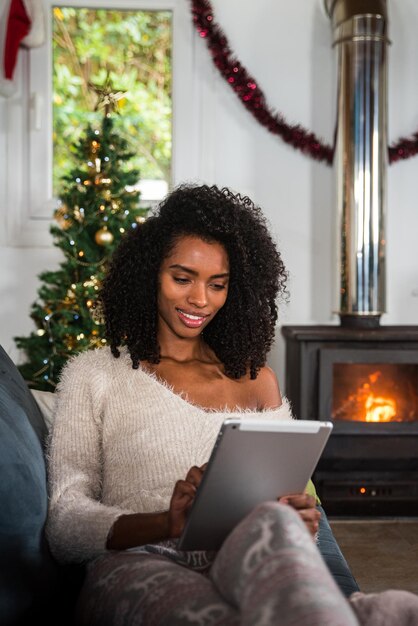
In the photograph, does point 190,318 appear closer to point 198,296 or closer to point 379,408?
point 198,296

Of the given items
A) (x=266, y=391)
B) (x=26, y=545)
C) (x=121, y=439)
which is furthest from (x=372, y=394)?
(x=26, y=545)

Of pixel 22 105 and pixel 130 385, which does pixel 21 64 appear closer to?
pixel 22 105

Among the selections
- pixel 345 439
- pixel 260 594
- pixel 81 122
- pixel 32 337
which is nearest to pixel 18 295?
pixel 32 337

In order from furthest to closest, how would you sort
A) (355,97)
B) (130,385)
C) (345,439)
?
(355,97)
(345,439)
(130,385)

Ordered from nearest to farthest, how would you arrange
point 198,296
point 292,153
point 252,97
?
→ 1. point 198,296
2. point 252,97
3. point 292,153

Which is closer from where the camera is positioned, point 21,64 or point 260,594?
point 260,594

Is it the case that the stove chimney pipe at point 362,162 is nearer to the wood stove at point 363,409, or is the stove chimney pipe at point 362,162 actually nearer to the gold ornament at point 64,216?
the wood stove at point 363,409

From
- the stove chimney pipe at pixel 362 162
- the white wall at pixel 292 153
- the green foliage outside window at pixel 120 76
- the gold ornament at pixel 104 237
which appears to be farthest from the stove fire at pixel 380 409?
the green foliage outside window at pixel 120 76

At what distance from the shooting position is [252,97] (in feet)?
13.3

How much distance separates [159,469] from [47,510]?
230 mm

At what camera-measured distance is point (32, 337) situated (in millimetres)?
3633

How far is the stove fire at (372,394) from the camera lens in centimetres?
361

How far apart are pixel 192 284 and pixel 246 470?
638 mm

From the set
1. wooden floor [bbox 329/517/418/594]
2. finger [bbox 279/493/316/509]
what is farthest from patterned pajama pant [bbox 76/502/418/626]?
wooden floor [bbox 329/517/418/594]
